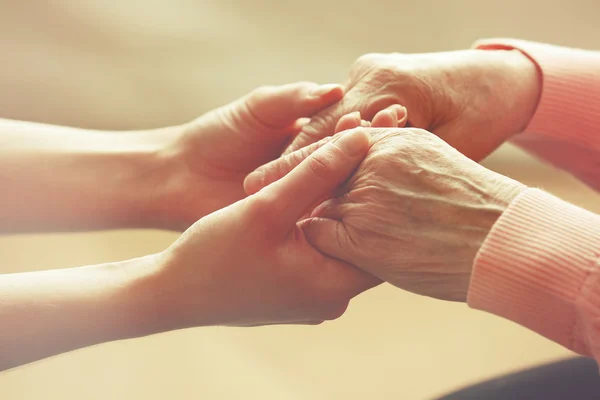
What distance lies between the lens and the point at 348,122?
84 cm

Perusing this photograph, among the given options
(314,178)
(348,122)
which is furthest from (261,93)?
(314,178)

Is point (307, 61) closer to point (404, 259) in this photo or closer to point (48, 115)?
point (48, 115)

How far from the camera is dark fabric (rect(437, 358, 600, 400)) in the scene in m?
0.76

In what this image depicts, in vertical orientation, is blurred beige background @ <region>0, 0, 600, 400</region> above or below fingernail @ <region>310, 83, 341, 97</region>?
below

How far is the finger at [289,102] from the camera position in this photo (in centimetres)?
93

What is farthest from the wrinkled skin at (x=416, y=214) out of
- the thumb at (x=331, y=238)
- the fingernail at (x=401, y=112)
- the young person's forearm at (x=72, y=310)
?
the young person's forearm at (x=72, y=310)

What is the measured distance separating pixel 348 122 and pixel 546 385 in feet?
1.39

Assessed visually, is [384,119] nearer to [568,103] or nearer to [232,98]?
[568,103]

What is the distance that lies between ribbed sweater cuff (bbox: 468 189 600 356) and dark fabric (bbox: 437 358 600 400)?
0.14 m

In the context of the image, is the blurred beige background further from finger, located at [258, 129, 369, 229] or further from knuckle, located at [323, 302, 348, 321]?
finger, located at [258, 129, 369, 229]

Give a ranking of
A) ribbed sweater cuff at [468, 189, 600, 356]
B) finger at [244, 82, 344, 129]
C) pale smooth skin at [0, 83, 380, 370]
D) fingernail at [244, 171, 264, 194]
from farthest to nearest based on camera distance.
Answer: finger at [244, 82, 344, 129]
fingernail at [244, 171, 264, 194]
pale smooth skin at [0, 83, 380, 370]
ribbed sweater cuff at [468, 189, 600, 356]

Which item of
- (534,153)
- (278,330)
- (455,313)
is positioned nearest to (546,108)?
(534,153)

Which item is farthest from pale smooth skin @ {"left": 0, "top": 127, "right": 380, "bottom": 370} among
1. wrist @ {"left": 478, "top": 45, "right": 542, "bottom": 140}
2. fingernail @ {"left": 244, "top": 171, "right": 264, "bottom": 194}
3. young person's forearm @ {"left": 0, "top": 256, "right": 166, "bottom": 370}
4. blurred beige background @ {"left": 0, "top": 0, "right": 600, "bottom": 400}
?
wrist @ {"left": 478, "top": 45, "right": 542, "bottom": 140}

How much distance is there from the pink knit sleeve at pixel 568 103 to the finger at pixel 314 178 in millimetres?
400
